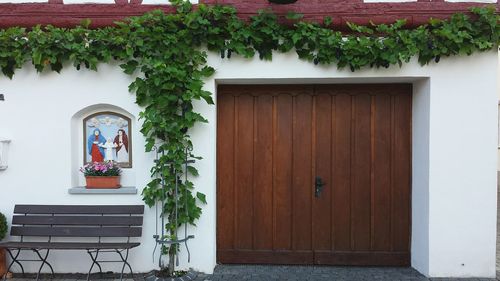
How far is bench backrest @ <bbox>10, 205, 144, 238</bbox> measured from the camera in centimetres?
511

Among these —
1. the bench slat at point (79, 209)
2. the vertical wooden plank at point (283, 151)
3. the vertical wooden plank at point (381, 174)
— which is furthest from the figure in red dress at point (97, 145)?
the vertical wooden plank at point (381, 174)

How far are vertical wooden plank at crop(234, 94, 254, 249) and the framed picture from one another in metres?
1.37

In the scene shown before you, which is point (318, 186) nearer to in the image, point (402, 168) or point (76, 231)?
point (402, 168)

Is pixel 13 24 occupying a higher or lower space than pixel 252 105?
higher

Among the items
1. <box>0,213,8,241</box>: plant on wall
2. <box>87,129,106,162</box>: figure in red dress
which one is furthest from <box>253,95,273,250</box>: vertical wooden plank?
<box>0,213,8,241</box>: plant on wall

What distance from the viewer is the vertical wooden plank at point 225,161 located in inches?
222

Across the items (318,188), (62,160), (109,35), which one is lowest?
(318,188)

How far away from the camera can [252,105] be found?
5.64 metres

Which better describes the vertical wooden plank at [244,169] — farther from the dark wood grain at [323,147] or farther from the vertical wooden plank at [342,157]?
the vertical wooden plank at [342,157]

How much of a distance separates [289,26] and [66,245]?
3.52 m

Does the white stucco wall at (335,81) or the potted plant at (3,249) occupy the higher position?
the white stucco wall at (335,81)

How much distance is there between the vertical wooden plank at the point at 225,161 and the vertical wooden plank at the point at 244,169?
0.08 metres

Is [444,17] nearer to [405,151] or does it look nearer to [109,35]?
[405,151]


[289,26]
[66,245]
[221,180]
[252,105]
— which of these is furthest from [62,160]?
[289,26]
